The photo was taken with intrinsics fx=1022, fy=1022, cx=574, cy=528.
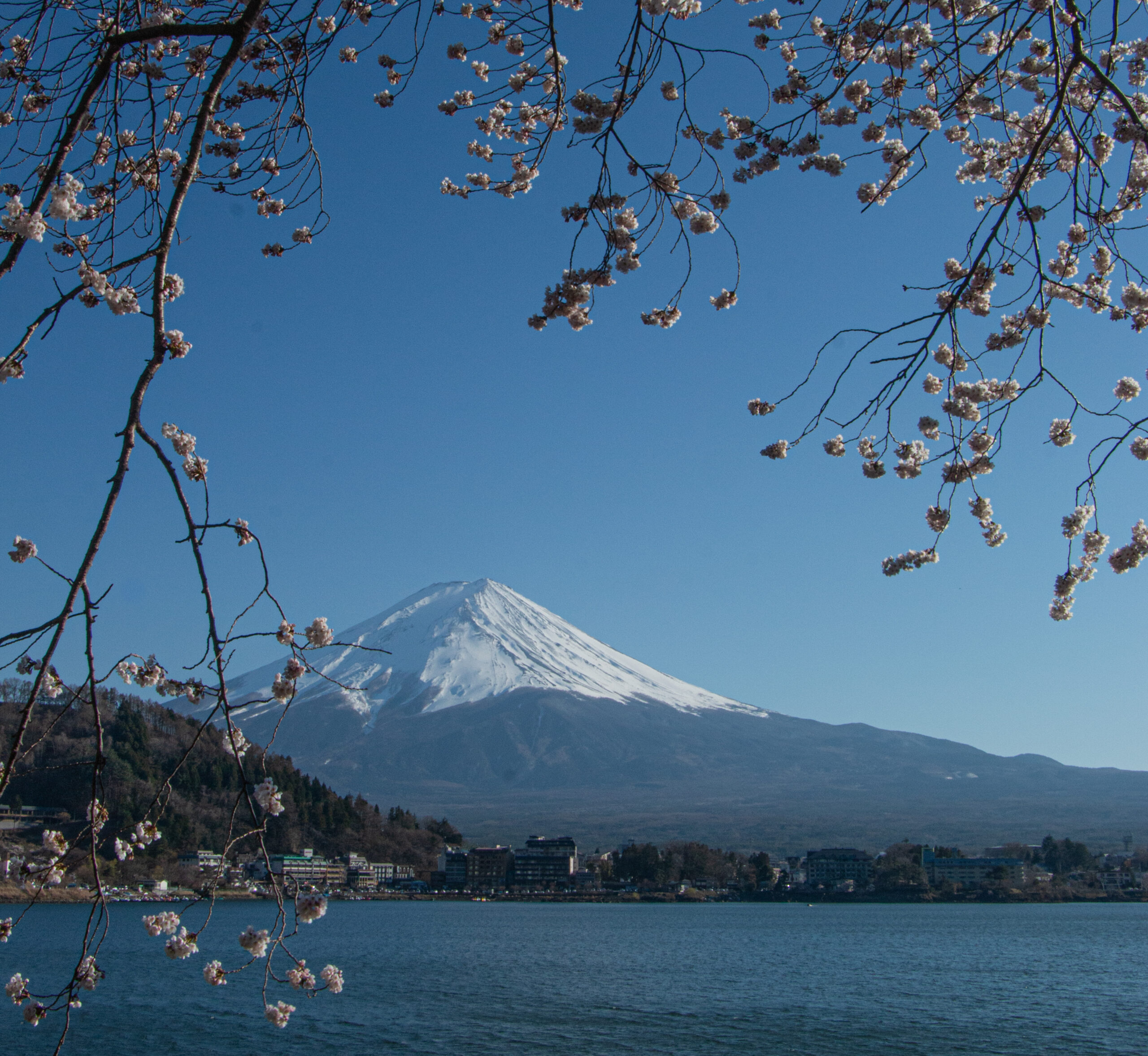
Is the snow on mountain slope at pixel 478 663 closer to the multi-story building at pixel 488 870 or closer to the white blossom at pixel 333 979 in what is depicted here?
the multi-story building at pixel 488 870

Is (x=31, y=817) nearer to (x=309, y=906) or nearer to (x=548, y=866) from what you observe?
(x=548, y=866)

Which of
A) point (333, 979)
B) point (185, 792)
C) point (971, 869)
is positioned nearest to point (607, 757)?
point (971, 869)

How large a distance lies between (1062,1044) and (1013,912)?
4761 centimetres

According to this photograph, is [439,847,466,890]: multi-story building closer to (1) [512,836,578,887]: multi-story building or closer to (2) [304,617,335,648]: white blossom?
(1) [512,836,578,887]: multi-story building

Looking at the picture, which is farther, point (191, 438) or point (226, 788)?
point (226, 788)

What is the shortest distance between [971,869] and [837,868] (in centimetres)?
874

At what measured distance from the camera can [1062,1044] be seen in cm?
1509

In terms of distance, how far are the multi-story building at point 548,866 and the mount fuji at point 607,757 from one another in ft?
54.7

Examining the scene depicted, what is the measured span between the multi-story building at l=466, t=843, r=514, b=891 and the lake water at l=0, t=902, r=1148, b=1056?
2975 centimetres

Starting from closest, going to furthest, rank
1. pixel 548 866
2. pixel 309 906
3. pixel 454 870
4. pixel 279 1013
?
pixel 309 906 < pixel 279 1013 < pixel 454 870 < pixel 548 866

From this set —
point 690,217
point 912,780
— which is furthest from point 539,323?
point 912,780

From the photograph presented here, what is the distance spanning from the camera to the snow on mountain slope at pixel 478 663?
513ft

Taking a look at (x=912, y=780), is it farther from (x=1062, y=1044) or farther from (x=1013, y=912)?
(x=1062, y=1044)

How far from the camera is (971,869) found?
67938mm
